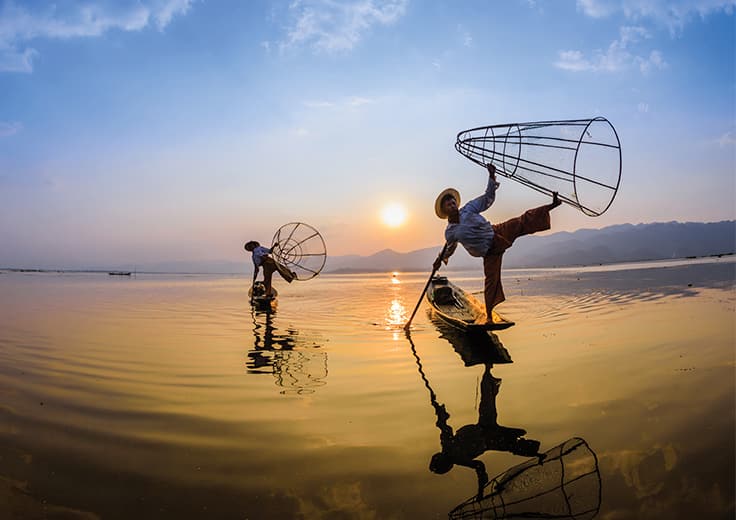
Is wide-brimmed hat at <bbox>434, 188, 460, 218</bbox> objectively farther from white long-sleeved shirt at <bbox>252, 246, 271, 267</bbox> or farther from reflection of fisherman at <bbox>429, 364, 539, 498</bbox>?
white long-sleeved shirt at <bbox>252, 246, 271, 267</bbox>

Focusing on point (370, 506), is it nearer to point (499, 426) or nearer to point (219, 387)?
point (499, 426)


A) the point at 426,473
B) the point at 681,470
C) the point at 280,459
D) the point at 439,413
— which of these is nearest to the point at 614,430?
the point at 681,470

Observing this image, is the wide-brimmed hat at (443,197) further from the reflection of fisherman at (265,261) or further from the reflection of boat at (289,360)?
the reflection of fisherman at (265,261)

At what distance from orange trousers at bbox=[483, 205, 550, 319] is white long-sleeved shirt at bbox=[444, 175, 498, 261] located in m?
0.15

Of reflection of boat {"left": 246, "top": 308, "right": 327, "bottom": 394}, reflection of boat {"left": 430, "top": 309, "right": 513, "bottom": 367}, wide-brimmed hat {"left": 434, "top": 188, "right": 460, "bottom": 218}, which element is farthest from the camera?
wide-brimmed hat {"left": 434, "top": 188, "right": 460, "bottom": 218}

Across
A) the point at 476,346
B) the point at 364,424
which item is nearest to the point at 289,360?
the point at 364,424

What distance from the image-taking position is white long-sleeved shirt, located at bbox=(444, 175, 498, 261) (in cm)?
746

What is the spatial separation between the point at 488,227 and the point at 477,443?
185 inches

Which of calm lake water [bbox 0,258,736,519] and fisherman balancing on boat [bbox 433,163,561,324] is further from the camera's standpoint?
fisherman balancing on boat [bbox 433,163,561,324]

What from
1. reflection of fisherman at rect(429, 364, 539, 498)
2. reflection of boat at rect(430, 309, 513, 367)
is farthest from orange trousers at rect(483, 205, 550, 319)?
Answer: reflection of fisherman at rect(429, 364, 539, 498)

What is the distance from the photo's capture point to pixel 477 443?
12.0 feet

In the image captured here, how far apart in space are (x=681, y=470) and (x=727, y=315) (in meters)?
9.17

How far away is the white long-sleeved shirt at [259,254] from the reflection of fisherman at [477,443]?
41.3 feet

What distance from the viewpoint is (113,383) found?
5637mm
